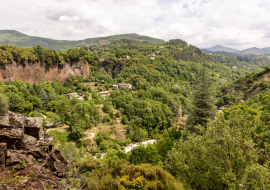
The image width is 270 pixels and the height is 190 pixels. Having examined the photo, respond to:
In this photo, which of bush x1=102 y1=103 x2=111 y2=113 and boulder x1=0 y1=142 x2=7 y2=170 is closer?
boulder x1=0 y1=142 x2=7 y2=170

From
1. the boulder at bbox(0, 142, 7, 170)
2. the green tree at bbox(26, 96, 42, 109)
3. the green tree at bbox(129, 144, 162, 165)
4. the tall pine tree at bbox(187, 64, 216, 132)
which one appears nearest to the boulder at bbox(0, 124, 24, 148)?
the boulder at bbox(0, 142, 7, 170)

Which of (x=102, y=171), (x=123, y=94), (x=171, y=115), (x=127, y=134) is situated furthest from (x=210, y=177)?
(x=123, y=94)

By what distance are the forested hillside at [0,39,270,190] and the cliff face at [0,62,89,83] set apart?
1692 millimetres

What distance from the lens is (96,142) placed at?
30391mm

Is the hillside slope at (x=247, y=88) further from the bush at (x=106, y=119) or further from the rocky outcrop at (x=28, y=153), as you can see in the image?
the rocky outcrop at (x=28, y=153)

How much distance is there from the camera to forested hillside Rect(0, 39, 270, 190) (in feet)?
25.3

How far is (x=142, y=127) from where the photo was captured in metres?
41.2

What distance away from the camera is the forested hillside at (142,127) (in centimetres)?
770

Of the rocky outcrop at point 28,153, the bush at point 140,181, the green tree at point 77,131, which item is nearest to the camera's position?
the rocky outcrop at point 28,153

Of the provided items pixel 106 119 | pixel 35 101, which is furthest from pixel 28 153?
pixel 35 101

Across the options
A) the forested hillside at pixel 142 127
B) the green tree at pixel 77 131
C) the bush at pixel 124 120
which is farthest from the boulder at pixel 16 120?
the bush at pixel 124 120

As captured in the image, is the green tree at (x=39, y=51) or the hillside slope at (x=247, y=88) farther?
the hillside slope at (x=247, y=88)

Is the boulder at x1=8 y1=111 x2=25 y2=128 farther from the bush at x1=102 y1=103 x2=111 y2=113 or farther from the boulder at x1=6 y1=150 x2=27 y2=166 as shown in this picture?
the bush at x1=102 y1=103 x2=111 y2=113

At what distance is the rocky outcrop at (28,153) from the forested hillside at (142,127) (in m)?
1.04
